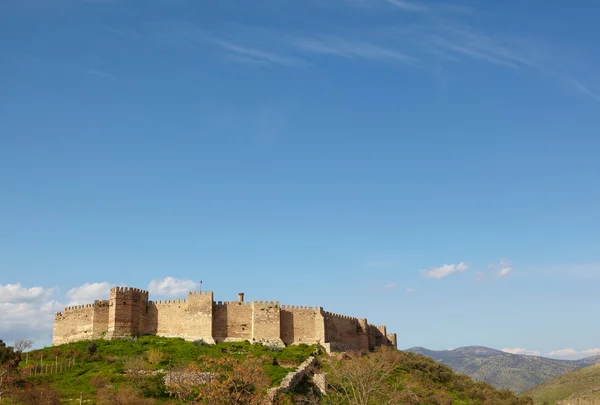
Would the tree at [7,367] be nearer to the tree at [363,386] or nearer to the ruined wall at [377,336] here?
the tree at [363,386]

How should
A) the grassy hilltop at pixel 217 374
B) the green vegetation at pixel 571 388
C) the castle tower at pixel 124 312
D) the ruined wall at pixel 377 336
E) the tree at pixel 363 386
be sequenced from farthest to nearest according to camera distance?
1. the green vegetation at pixel 571 388
2. the ruined wall at pixel 377 336
3. the castle tower at pixel 124 312
4. the tree at pixel 363 386
5. the grassy hilltop at pixel 217 374

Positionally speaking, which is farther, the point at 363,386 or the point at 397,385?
the point at 397,385

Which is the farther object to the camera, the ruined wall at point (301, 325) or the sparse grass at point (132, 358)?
the ruined wall at point (301, 325)

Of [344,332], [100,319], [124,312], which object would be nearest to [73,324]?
[100,319]

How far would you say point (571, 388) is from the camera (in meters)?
101

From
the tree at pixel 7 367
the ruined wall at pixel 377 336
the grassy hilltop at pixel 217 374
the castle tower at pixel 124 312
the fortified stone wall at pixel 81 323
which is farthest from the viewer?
the ruined wall at pixel 377 336

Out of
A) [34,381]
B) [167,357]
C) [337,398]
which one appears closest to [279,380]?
[337,398]

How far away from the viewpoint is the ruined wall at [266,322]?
6419cm

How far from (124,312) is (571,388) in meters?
72.6

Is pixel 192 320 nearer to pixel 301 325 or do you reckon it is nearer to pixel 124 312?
pixel 124 312

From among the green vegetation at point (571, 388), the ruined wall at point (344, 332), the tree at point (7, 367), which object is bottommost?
the green vegetation at point (571, 388)

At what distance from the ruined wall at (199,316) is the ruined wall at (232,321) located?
0.88m

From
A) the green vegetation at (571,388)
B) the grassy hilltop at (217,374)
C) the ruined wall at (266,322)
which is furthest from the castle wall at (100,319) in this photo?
the green vegetation at (571,388)

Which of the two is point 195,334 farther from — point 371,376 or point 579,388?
point 579,388
